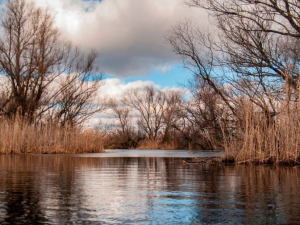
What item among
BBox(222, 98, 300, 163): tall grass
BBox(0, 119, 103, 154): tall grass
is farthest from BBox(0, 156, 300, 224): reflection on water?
BBox(0, 119, 103, 154): tall grass

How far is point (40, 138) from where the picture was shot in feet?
54.9

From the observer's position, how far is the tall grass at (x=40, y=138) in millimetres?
15906

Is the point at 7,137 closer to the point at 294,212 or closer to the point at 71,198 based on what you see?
the point at 71,198

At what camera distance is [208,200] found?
10.8 feet

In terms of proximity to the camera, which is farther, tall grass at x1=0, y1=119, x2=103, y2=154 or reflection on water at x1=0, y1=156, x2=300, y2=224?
tall grass at x1=0, y1=119, x2=103, y2=154

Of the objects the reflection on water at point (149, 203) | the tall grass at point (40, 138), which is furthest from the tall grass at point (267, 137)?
the tall grass at point (40, 138)

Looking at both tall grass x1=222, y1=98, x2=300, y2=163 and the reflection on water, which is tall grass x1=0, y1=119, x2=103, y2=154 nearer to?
tall grass x1=222, y1=98, x2=300, y2=163

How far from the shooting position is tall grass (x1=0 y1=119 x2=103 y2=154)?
52.2ft

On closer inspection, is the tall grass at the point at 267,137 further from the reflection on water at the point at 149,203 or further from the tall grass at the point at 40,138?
the tall grass at the point at 40,138

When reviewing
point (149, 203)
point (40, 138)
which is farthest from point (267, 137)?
point (40, 138)

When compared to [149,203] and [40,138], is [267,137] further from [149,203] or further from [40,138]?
[40,138]

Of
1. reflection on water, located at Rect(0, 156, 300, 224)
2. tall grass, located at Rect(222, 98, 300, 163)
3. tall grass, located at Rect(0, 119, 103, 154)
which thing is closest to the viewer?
reflection on water, located at Rect(0, 156, 300, 224)

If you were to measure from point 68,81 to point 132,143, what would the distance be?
17.6m

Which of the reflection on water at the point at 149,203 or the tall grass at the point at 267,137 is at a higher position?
the tall grass at the point at 267,137
